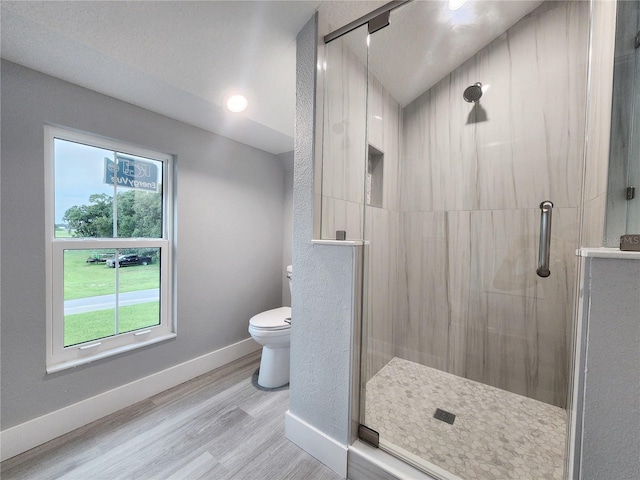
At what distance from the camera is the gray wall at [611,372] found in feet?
2.23

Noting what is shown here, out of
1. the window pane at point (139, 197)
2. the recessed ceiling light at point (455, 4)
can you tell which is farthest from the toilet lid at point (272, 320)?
the recessed ceiling light at point (455, 4)

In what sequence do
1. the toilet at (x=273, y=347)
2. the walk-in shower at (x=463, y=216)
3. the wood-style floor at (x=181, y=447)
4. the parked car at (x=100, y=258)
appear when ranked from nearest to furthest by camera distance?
1. the wood-style floor at (x=181, y=447)
2. the walk-in shower at (x=463, y=216)
3. the parked car at (x=100, y=258)
4. the toilet at (x=273, y=347)

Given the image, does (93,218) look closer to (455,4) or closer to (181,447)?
(181,447)

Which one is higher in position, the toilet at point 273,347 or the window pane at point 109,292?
the window pane at point 109,292

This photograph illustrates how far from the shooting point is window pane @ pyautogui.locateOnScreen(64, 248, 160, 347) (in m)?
1.52

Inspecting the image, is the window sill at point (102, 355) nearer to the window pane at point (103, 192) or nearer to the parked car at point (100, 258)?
the parked car at point (100, 258)

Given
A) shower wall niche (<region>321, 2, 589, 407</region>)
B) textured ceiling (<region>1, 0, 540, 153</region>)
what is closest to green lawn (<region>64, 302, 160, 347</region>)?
textured ceiling (<region>1, 0, 540, 153</region>)

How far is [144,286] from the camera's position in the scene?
1.85 m

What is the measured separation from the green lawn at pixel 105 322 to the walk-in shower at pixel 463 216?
1508 mm

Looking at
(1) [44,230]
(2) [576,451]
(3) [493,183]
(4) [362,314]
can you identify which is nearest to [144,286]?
(1) [44,230]

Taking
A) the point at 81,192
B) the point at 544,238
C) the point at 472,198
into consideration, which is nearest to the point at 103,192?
the point at 81,192

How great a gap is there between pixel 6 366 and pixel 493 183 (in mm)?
3020

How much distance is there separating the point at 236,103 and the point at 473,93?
5.42ft

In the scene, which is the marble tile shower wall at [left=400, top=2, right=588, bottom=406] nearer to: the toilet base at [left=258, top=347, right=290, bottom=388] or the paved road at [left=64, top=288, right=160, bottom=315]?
the toilet base at [left=258, top=347, right=290, bottom=388]
